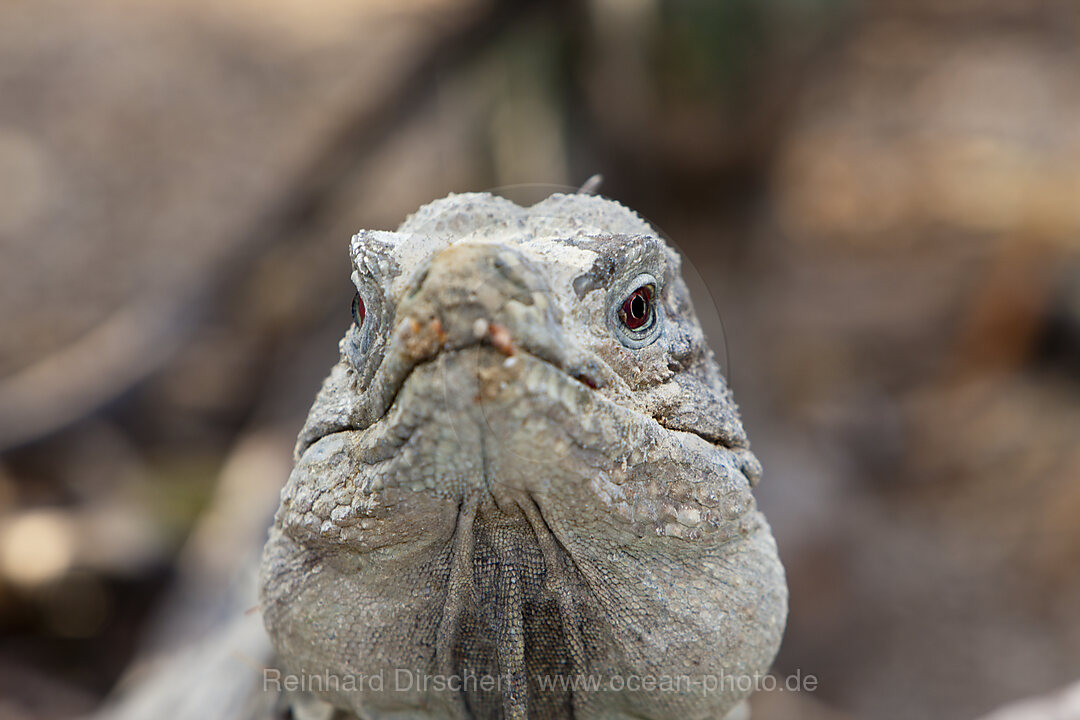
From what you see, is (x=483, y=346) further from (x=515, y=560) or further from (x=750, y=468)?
(x=750, y=468)

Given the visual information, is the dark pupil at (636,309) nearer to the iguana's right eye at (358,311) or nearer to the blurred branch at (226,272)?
the iguana's right eye at (358,311)

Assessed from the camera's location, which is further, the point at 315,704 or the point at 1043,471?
the point at 1043,471

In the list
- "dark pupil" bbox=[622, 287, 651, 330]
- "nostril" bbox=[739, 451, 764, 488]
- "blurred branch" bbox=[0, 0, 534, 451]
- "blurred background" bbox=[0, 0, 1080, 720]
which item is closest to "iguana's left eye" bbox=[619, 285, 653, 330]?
"dark pupil" bbox=[622, 287, 651, 330]

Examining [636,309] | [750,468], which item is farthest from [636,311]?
[750,468]

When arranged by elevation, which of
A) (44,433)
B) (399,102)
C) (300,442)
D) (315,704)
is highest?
(399,102)

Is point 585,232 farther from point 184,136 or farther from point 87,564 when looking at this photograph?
point 184,136

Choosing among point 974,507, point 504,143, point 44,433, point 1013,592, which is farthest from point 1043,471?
point 44,433
